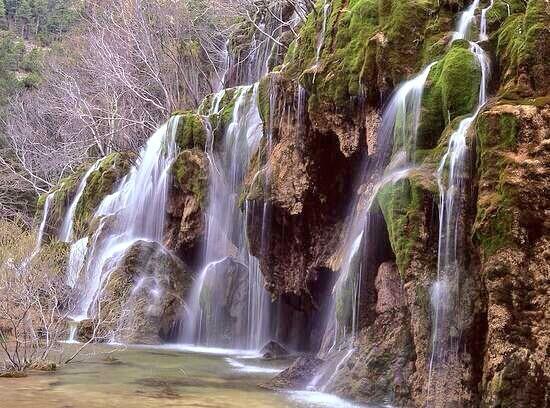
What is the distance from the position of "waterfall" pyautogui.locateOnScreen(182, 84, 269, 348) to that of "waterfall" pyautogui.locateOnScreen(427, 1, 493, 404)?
6.88 m

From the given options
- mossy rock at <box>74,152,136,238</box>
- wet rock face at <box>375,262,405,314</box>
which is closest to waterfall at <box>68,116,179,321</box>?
mossy rock at <box>74,152,136,238</box>

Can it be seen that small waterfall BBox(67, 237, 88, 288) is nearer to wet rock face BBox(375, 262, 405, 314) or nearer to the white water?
wet rock face BBox(375, 262, 405, 314)

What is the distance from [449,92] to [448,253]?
2690 millimetres

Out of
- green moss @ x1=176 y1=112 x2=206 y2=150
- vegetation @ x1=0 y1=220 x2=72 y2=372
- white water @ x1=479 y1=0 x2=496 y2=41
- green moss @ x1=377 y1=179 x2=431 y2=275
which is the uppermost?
green moss @ x1=176 y1=112 x2=206 y2=150

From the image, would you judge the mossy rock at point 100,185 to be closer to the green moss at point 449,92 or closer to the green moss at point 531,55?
the green moss at point 449,92

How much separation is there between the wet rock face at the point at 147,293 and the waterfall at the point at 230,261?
51 centimetres

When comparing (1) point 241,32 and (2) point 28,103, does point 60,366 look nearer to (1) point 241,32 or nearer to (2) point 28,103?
(1) point 241,32

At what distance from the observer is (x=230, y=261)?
719 inches

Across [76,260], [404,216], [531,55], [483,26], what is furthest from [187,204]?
[531,55]

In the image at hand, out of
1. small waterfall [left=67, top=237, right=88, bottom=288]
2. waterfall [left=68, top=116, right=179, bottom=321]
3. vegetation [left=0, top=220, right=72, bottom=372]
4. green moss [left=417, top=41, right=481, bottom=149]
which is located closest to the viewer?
green moss [left=417, top=41, right=481, bottom=149]

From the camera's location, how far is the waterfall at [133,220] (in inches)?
782

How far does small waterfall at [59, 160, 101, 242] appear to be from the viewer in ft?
90.3

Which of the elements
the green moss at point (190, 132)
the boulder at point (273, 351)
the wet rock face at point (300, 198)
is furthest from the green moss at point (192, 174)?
the boulder at point (273, 351)

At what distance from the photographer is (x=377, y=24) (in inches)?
496
